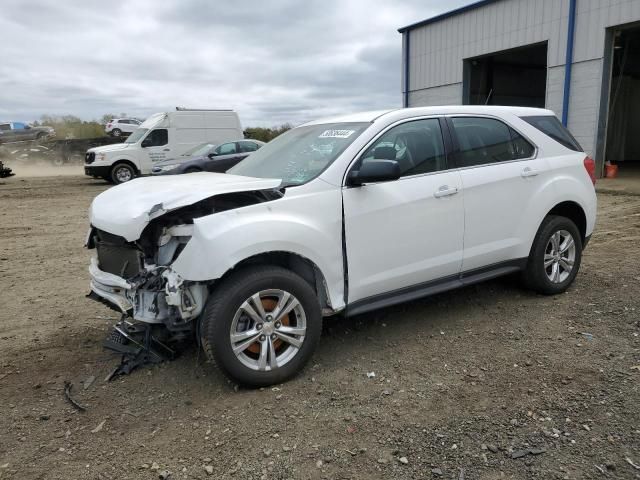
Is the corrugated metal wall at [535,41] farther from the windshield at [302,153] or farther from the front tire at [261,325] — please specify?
the front tire at [261,325]

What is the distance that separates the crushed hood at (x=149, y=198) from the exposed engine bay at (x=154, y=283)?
8cm

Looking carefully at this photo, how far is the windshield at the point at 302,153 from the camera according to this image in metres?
3.68

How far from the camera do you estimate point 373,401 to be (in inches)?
123

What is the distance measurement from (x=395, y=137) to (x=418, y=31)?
17372 mm

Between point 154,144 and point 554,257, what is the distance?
15.8 meters

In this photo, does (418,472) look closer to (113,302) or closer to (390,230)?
(390,230)

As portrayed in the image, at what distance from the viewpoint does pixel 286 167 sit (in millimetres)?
3939

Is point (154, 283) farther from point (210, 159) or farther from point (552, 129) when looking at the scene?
point (210, 159)

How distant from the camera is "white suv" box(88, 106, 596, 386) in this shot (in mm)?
3127

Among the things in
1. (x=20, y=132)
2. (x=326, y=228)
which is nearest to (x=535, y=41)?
(x=326, y=228)

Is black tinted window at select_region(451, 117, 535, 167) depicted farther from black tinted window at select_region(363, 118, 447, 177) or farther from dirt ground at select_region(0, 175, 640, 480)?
dirt ground at select_region(0, 175, 640, 480)

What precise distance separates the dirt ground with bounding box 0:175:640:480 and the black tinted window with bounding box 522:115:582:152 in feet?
4.71

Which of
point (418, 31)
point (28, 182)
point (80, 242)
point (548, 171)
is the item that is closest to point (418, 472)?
point (548, 171)

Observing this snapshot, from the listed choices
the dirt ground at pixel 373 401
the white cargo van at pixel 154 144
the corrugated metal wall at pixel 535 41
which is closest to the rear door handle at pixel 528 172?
the dirt ground at pixel 373 401
